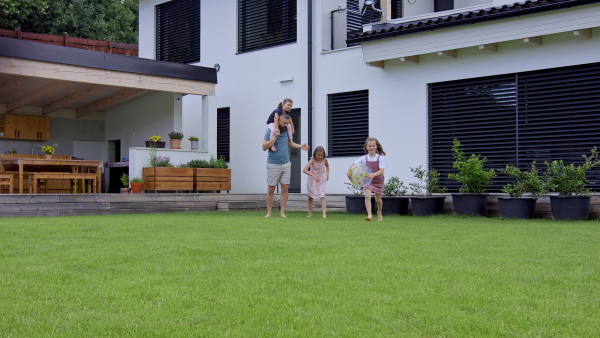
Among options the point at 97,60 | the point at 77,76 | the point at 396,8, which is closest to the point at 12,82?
the point at 77,76

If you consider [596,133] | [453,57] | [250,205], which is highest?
[453,57]

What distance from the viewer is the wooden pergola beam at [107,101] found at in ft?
61.5

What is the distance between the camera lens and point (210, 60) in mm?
20031

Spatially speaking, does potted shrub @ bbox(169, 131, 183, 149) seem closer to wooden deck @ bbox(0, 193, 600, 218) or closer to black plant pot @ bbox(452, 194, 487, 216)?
wooden deck @ bbox(0, 193, 600, 218)

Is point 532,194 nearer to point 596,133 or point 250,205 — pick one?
point 596,133

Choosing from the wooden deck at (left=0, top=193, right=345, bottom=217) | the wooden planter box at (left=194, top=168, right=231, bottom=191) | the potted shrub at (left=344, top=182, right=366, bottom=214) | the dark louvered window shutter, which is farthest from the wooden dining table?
the dark louvered window shutter

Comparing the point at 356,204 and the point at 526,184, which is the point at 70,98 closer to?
the point at 356,204

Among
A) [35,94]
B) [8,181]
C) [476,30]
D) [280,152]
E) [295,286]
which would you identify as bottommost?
[295,286]

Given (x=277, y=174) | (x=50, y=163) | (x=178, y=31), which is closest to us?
(x=277, y=174)

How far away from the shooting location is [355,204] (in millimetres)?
14117

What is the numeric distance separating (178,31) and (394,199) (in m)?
10.5

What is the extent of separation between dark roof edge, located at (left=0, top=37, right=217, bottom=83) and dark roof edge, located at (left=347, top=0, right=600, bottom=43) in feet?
14.6

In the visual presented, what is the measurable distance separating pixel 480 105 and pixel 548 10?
2.45 m

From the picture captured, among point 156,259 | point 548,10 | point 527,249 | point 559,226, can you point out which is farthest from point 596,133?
point 156,259
